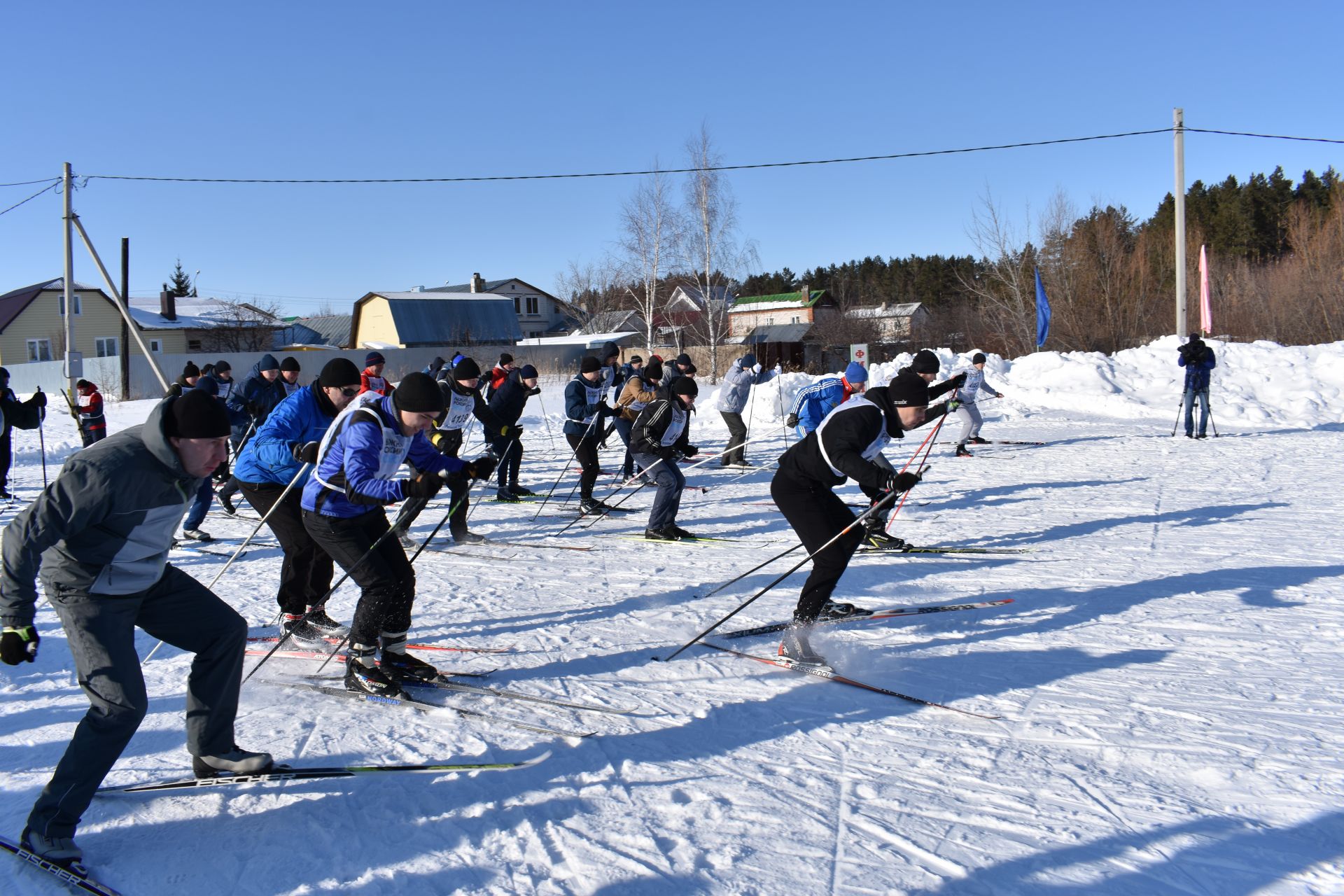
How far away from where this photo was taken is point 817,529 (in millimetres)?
5105

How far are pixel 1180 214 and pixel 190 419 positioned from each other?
2162 centimetres

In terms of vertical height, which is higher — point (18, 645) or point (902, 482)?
point (902, 482)

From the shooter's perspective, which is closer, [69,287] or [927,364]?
[927,364]

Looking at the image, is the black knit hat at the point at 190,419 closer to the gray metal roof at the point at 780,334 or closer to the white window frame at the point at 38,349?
the gray metal roof at the point at 780,334

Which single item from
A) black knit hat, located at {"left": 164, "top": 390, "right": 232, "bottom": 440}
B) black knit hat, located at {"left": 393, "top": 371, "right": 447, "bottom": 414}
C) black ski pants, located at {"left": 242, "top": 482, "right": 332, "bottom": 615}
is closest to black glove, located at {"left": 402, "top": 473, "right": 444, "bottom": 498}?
black knit hat, located at {"left": 393, "top": 371, "right": 447, "bottom": 414}

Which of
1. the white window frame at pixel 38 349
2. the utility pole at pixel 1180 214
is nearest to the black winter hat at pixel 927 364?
the utility pole at pixel 1180 214

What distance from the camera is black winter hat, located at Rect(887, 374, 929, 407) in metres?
5.08

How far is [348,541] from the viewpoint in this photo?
446cm

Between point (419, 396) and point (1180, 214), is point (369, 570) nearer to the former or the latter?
point (419, 396)

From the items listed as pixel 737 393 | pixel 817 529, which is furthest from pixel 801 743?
pixel 737 393

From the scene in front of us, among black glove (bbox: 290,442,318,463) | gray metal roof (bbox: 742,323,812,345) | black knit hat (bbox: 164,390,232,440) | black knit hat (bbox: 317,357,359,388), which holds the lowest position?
black glove (bbox: 290,442,318,463)

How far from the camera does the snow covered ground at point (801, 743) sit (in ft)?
9.72

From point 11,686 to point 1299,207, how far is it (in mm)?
45833

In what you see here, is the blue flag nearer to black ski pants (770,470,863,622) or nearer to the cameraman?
the cameraman
